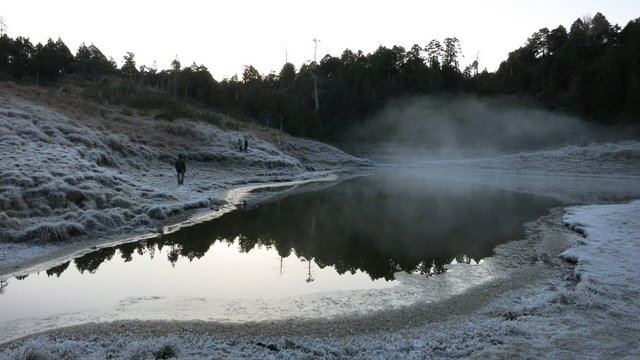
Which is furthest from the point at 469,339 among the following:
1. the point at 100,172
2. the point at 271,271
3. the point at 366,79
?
the point at 366,79

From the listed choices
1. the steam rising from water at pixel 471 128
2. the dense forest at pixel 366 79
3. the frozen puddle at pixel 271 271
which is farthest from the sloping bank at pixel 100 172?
the steam rising from water at pixel 471 128

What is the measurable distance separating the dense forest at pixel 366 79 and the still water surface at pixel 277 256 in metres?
46.3

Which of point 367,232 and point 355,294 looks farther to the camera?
point 367,232

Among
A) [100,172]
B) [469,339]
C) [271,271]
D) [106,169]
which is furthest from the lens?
[106,169]

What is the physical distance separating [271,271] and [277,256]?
1.79 metres

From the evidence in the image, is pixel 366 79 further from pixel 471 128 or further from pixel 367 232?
pixel 367 232

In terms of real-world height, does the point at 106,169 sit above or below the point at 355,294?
above

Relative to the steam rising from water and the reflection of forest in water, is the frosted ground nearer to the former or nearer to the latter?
the reflection of forest in water

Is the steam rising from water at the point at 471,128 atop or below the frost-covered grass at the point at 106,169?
atop

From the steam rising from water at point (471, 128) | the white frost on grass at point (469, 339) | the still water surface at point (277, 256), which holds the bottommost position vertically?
the still water surface at point (277, 256)

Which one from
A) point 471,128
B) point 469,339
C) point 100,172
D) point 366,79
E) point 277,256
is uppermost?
point 366,79

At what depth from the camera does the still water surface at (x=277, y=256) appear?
10727mm

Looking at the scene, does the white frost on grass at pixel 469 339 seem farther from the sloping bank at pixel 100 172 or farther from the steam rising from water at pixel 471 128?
the steam rising from water at pixel 471 128

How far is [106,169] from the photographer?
25906mm
